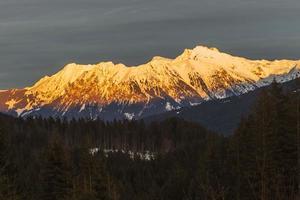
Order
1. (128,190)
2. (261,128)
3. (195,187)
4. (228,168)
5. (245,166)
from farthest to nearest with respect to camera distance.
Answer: (128,190) < (195,187) < (228,168) < (245,166) < (261,128)

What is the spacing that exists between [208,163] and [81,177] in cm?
3150

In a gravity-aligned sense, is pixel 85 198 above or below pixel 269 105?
below

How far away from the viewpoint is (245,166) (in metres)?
53.1

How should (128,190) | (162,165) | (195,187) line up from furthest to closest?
(162,165) → (128,190) → (195,187)

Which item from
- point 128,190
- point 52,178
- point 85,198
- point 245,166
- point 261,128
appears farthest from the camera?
point 128,190

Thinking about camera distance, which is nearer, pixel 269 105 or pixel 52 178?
pixel 52 178

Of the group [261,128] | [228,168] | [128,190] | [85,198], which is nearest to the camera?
[85,198]

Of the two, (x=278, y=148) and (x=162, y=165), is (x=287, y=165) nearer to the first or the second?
(x=278, y=148)

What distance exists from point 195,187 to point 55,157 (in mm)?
48277

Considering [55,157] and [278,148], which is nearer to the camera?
[55,157]

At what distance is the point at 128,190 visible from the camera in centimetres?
12419

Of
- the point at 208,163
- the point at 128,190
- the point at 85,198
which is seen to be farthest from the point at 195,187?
the point at 85,198

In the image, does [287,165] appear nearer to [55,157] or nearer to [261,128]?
[261,128]

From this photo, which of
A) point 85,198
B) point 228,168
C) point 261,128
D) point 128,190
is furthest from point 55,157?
point 128,190
